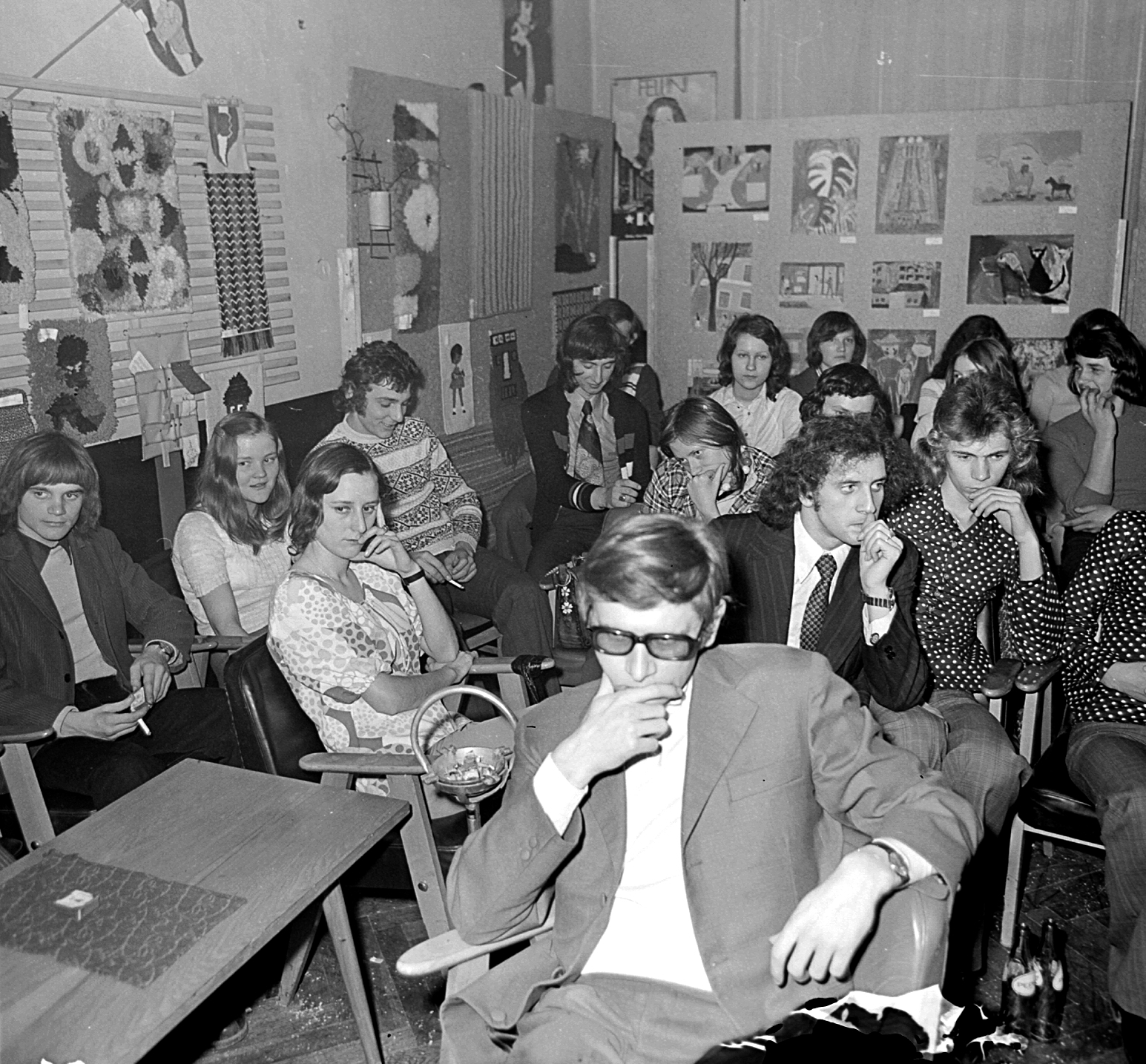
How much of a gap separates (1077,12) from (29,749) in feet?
18.8

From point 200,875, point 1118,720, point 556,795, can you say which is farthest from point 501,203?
point 556,795

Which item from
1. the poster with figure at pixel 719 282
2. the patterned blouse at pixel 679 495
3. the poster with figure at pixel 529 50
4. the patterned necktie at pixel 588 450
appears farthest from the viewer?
the poster with figure at pixel 719 282

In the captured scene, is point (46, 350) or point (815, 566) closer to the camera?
point (815, 566)

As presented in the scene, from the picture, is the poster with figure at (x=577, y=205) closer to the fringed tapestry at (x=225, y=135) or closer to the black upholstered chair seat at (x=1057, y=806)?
the fringed tapestry at (x=225, y=135)

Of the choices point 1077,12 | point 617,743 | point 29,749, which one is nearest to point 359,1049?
point 29,749

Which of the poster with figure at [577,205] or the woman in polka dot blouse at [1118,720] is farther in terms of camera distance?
the poster with figure at [577,205]

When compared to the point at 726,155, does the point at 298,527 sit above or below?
below

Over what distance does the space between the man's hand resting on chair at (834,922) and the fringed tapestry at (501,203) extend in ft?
13.7

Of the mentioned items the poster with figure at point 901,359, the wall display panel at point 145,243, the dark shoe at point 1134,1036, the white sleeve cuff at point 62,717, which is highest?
the wall display panel at point 145,243

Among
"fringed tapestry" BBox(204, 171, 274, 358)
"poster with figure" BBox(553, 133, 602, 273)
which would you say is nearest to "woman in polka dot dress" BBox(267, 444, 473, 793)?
"fringed tapestry" BBox(204, 171, 274, 358)

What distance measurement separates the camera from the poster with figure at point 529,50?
5.55m

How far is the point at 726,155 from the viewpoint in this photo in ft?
20.2

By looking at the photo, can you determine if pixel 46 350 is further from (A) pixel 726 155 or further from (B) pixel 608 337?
(A) pixel 726 155

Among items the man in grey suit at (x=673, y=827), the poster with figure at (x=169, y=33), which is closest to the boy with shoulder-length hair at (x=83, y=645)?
the poster with figure at (x=169, y=33)
